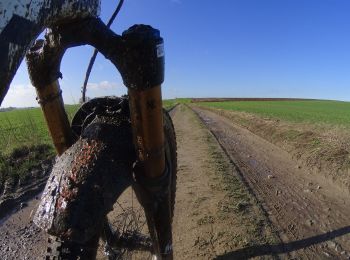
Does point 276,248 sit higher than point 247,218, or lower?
lower

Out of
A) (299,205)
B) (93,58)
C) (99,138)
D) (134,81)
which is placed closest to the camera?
(134,81)

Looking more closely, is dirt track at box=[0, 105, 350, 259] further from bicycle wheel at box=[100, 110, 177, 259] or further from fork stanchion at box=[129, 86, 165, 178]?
fork stanchion at box=[129, 86, 165, 178]

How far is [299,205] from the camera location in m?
6.04

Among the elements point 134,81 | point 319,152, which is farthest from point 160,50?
point 319,152

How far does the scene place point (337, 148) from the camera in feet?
31.1

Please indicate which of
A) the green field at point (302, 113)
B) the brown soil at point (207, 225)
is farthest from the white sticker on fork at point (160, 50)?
the green field at point (302, 113)

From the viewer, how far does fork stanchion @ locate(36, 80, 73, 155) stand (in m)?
2.06

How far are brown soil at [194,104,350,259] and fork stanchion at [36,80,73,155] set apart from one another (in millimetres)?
2873

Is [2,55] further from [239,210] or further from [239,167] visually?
[239,167]

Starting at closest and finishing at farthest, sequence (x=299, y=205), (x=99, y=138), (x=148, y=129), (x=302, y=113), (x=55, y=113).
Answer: (x=148, y=129), (x=99, y=138), (x=55, y=113), (x=299, y=205), (x=302, y=113)

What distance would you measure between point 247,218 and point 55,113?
369 centimetres

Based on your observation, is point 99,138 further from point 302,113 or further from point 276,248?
point 302,113

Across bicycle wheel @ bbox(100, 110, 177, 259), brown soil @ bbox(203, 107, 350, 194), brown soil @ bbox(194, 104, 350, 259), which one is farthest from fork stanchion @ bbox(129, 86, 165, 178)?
brown soil @ bbox(203, 107, 350, 194)

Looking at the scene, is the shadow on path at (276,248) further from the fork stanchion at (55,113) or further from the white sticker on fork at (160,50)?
the white sticker on fork at (160,50)
